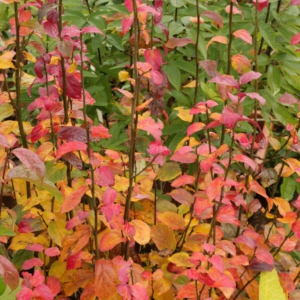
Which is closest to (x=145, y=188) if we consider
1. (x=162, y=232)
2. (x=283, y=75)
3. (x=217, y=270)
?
(x=162, y=232)

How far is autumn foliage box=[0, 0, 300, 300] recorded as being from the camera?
1.20m

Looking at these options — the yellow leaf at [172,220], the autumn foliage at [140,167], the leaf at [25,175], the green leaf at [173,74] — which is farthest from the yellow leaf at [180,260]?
the green leaf at [173,74]

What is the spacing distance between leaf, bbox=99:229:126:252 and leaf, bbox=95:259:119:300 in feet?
0.24

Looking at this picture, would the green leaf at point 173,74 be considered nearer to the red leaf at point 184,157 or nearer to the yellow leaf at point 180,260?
the red leaf at point 184,157

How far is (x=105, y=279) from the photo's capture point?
1.28 m

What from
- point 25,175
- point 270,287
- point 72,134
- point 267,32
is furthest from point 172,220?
point 267,32

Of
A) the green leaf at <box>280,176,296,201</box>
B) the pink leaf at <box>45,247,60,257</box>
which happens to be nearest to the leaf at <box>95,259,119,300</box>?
the pink leaf at <box>45,247,60,257</box>

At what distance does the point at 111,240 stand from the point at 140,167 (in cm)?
46

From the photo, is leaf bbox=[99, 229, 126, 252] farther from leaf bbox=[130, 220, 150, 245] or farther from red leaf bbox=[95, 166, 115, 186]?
red leaf bbox=[95, 166, 115, 186]

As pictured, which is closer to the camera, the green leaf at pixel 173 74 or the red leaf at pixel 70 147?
the red leaf at pixel 70 147

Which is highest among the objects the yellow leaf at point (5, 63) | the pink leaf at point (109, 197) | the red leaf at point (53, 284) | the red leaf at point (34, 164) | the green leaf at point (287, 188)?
the yellow leaf at point (5, 63)

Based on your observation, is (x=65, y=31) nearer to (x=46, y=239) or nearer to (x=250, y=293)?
(x=46, y=239)

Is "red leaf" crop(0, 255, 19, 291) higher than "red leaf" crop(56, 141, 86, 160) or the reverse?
the reverse

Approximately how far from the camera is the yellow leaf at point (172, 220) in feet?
4.78
